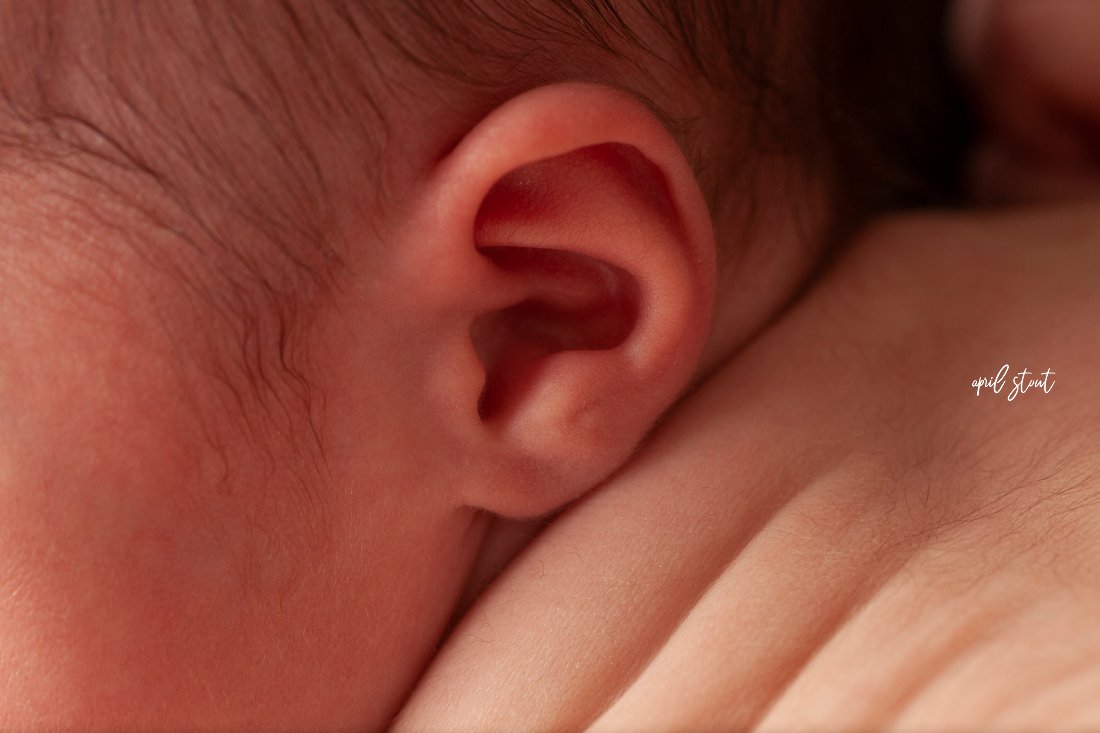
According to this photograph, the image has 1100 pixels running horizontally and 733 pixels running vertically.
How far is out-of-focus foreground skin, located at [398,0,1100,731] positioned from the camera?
2.01ft

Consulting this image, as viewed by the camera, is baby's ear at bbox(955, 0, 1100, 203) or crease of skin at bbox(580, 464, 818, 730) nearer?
crease of skin at bbox(580, 464, 818, 730)

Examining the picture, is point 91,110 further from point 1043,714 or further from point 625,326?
point 1043,714

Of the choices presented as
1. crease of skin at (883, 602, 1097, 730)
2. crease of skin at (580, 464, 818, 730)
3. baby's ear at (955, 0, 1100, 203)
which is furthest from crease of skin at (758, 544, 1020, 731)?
baby's ear at (955, 0, 1100, 203)

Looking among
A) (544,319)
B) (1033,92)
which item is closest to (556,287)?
(544,319)

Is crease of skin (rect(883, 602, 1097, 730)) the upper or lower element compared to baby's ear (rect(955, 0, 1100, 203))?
lower

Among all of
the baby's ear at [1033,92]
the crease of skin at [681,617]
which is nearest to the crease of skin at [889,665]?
the crease of skin at [681,617]

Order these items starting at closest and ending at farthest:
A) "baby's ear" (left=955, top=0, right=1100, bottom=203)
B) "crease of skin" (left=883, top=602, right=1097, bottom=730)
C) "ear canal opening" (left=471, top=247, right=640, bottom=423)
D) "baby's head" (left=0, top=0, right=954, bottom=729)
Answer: "crease of skin" (left=883, top=602, right=1097, bottom=730) < "baby's head" (left=0, top=0, right=954, bottom=729) < "ear canal opening" (left=471, top=247, right=640, bottom=423) < "baby's ear" (left=955, top=0, right=1100, bottom=203)

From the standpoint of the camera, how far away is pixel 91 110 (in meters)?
0.66

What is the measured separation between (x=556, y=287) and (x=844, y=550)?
27 centimetres

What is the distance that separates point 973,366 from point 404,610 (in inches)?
19.1

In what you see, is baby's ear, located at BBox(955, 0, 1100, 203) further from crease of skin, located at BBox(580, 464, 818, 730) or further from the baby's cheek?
the baby's cheek

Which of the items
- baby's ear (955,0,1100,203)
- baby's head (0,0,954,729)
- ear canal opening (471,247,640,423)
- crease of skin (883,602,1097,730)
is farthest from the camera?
baby's ear (955,0,1100,203)

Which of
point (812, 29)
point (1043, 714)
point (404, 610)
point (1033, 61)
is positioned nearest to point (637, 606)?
point (404, 610)
